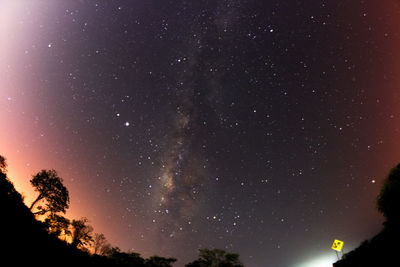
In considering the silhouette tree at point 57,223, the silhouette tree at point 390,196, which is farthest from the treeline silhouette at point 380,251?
the silhouette tree at point 57,223

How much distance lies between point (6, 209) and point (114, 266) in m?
13.8

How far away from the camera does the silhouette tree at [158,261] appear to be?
35.7 m

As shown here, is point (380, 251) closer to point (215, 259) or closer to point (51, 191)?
point (215, 259)

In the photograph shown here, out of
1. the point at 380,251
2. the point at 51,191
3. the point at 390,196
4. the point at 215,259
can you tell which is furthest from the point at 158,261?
the point at 390,196

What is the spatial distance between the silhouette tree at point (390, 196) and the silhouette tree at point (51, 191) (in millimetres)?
44339

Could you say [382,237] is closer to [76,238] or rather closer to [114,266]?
[114,266]

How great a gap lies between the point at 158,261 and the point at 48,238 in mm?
20504

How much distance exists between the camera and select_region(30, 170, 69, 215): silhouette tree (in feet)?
107

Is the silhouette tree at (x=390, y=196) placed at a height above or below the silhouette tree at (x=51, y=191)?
above

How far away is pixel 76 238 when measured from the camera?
39.1 metres

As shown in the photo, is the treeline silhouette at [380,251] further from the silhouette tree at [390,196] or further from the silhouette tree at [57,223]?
the silhouette tree at [57,223]

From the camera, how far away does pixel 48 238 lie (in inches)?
792

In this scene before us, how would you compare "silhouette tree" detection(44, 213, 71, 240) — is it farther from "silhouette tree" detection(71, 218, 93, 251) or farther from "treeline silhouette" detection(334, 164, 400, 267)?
"treeline silhouette" detection(334, 164, 400, 267)

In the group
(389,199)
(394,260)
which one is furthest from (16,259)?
(389,199)
